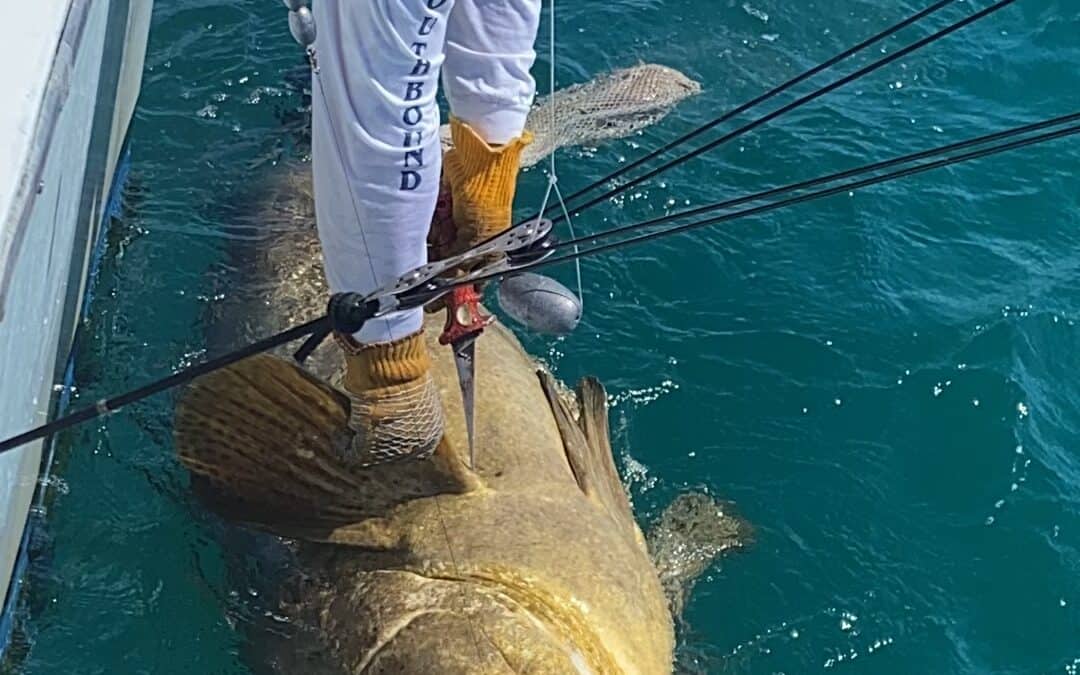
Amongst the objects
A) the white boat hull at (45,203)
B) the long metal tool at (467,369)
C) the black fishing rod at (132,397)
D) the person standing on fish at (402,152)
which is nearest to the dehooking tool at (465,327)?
the long metal tool at (467,369)

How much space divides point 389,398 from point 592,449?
112 cm

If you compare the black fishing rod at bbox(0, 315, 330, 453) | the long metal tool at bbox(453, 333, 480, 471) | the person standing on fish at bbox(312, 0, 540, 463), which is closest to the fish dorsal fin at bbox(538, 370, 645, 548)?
the long metal tool at bbox(453, 333, 480, 471)

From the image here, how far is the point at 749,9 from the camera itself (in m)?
7.67

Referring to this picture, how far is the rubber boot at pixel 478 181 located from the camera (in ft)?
12.2

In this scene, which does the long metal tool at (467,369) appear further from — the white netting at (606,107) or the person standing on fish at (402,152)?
the white netting at (606,107)

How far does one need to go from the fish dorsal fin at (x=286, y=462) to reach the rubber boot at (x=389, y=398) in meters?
0.09

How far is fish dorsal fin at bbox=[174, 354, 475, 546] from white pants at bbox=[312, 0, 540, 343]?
1.21ft

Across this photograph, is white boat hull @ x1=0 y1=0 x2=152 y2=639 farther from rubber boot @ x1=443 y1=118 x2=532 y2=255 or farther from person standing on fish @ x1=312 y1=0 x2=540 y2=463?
rubber boot @ x1=443 y1=118 x2=532 y2=255

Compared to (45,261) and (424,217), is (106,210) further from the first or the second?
(424,217)

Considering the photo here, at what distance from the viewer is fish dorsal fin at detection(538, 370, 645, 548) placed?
13.8 feet

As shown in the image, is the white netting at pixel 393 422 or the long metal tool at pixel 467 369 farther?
the long metal tool at pixel 467 369

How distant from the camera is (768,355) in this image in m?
5.65

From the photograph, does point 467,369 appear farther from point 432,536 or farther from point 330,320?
point 330,320

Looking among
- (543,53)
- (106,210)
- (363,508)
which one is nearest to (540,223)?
(363,508)
